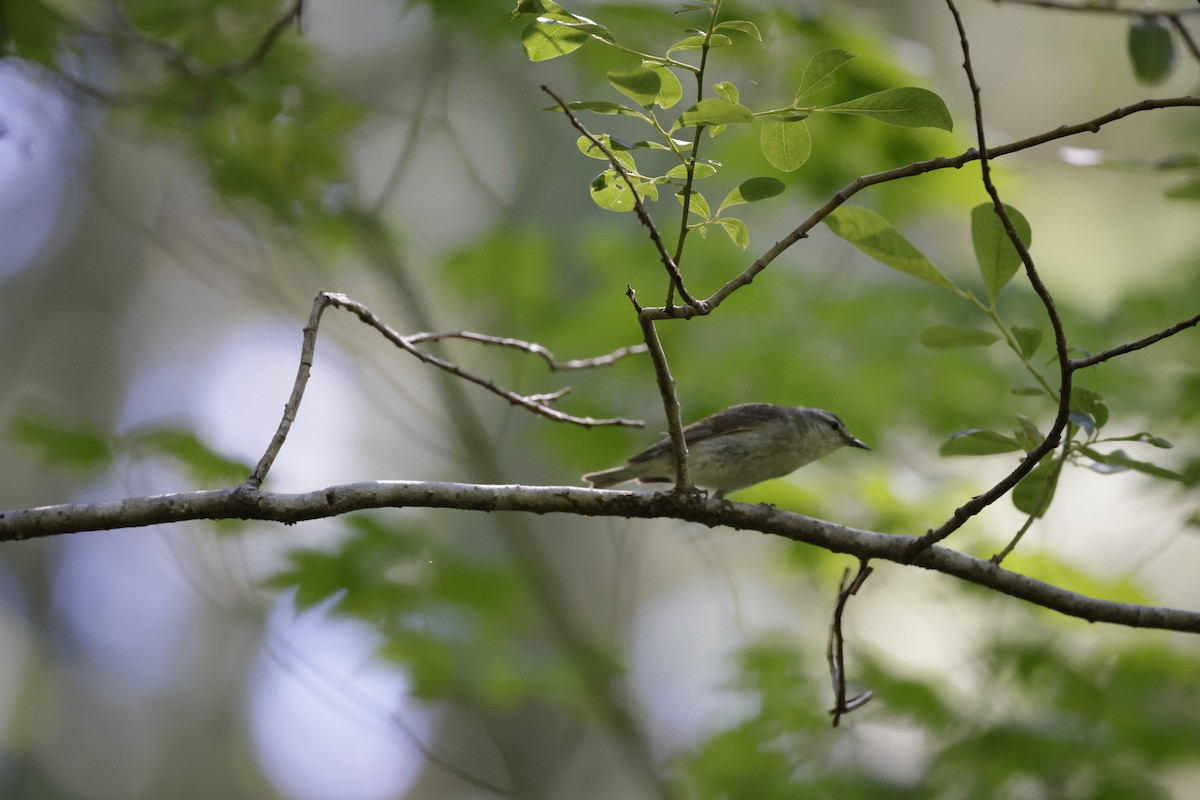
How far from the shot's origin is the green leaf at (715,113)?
1757mm

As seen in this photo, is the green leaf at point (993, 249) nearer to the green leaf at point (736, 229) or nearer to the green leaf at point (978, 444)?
the green leaf at point (978, 444)

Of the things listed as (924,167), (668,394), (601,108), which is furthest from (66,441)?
(924,167)

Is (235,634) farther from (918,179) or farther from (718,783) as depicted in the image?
(918,179)

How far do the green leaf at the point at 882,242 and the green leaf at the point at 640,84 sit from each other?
33.7 inches

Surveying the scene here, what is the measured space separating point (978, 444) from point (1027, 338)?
1.22 feet

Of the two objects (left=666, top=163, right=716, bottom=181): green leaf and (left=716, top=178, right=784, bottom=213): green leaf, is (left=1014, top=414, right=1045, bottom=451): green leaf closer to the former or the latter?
(left=716, top=178, right=784, bottom=213): green leaf

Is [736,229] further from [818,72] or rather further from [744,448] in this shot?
[744,448]

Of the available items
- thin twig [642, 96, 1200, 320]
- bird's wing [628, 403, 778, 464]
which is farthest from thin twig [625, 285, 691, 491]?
bird's wing [628, 403, 778, 464]

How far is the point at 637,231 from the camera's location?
22.0 ft

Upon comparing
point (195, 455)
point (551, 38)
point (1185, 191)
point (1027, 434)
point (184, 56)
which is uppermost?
point (184, 56)

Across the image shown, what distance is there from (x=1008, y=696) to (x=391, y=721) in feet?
10.2

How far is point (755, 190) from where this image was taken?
6.81 feet

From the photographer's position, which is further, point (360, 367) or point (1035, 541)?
point (360, 367)

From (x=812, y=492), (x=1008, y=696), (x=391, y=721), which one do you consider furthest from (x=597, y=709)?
(x=1008, y=696)
